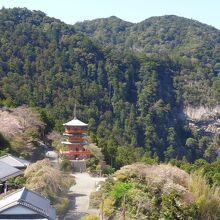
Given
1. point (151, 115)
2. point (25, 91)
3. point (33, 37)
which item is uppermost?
point (33, 37)

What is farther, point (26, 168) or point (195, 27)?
point (195, 27)

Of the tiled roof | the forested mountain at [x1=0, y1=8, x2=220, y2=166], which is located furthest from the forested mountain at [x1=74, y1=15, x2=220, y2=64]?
the tiled roof

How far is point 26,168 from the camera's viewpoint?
89.0 feet

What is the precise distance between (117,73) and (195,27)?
8110 cm

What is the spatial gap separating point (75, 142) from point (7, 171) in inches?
546

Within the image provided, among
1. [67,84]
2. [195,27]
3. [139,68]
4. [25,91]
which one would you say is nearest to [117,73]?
[139,68]

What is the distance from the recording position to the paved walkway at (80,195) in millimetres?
24844

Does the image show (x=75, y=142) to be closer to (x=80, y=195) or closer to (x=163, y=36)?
(x=80, y=195)

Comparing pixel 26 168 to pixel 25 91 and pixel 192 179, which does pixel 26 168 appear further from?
pixel 25 91

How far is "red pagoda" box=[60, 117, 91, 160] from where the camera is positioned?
39062mm

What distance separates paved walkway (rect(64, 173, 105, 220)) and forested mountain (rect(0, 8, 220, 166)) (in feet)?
131

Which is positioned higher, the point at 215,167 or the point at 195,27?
the point at 195,27

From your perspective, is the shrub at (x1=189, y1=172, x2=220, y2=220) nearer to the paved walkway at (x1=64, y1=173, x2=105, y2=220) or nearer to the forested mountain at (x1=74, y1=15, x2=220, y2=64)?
the paved walkway at (x1=64, y1=173, x2=105, y2=220)

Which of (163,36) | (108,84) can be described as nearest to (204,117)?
(108,84)
